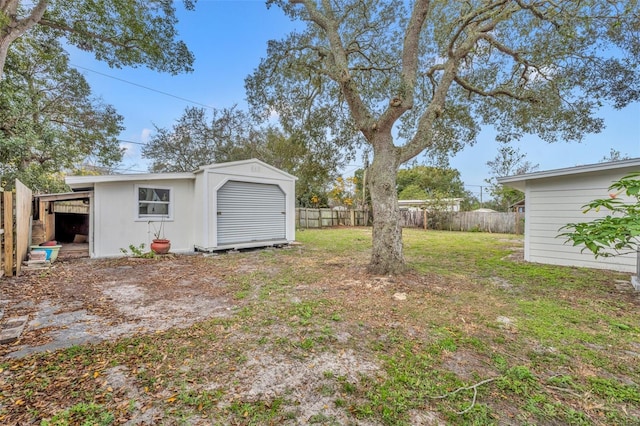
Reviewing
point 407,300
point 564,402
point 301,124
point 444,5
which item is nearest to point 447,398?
point 564,402

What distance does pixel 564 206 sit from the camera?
20.4 feet

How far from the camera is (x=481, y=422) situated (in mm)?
1621

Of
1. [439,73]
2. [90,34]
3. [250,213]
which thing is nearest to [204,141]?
[90,34]

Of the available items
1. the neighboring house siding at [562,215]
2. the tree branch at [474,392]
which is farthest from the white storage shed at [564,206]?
the tree branch at [474,392]

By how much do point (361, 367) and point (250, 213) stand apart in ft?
22.4

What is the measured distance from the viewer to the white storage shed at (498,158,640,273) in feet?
18.5

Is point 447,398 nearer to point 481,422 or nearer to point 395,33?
point 481,422

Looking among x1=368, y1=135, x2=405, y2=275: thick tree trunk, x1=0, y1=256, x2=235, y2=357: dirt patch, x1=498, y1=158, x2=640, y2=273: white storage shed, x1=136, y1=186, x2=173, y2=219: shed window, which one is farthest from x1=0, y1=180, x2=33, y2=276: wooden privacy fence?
x1=498, y1=158, x2=640, y2=273: white storage shed

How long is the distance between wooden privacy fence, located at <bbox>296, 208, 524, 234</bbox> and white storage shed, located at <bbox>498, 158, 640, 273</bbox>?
7964 millimetres

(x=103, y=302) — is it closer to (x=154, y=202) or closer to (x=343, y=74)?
(x=154, y=202)

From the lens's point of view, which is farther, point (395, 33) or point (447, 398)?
point (395, 33)

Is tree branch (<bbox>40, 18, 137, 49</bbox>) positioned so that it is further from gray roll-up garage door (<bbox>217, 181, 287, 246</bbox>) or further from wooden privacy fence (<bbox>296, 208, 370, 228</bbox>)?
wooden privacy fence (<bbox>296, 208, 370, 228</bbox>)

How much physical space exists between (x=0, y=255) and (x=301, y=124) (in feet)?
21.9

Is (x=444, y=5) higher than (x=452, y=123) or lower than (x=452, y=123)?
higher
